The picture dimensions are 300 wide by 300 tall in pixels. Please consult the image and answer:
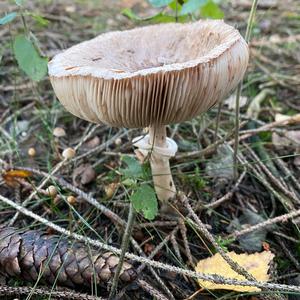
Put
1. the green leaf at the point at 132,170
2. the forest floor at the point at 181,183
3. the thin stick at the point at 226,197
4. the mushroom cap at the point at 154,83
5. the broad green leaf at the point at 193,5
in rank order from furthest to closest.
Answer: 1. the thin stick at the point at 226,197
2. the broad green leaf at the point at 193,5
3. the forest floor at the point at 181,183
4. the green leaf at the point at 132,170
5. the mushroom cap at the point at 154,83

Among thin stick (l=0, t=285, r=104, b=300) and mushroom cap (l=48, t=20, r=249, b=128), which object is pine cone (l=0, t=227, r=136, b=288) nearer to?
thin stick (l=0, t=285, r=104, b=300)

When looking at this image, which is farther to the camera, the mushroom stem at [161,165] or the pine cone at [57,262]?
the mushroom stem at [161,165]

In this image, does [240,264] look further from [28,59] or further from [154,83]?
[28,59]

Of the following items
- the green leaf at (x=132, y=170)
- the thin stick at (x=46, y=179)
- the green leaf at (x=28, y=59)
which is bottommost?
the thin stick at (x=46, y=179)

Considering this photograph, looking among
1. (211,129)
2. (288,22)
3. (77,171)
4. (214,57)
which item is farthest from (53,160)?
(288,22)

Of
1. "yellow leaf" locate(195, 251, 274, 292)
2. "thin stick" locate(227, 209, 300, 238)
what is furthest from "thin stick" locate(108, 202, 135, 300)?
"thin stick" locate(227, 209, 300, 238)

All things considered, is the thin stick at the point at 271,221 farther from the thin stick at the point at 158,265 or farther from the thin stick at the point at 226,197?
the thin stick at the point at 158,265

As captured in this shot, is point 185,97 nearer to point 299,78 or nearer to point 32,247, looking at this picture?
point 32,247

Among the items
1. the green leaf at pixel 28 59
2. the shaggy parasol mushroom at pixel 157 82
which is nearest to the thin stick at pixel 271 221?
the shaggy parasol mushroom at pixel 157 82
